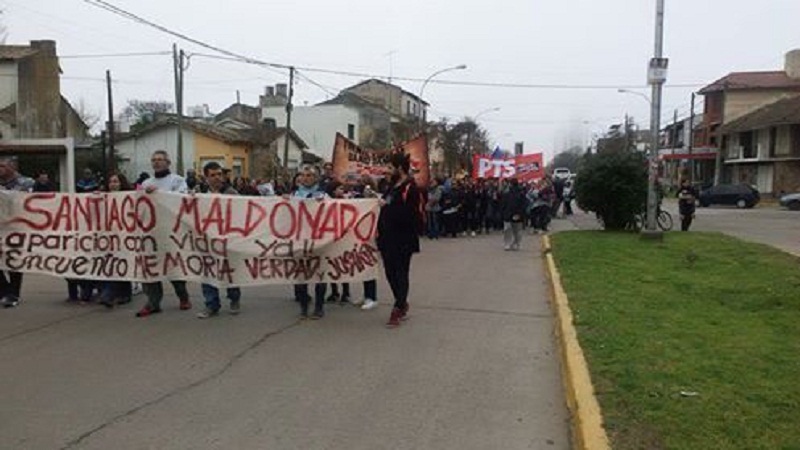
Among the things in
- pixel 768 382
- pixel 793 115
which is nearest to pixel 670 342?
pixel 768 382

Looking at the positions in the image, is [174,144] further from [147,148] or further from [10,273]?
[10,273]

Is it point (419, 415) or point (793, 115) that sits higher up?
point (793, 115)

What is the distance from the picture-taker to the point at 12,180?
10484 mm

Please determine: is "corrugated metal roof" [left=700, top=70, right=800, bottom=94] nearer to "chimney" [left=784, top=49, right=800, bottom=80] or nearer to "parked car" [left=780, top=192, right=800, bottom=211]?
"chimney" [left=784, top=49, right=800, bottom=80]

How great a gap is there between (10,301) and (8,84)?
4115 cm

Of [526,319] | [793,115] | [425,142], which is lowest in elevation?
[526,319]

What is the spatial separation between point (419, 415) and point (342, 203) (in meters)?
4.16

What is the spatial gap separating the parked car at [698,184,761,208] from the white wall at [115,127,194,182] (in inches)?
1305

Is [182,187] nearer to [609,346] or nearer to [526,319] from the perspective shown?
[526,319]

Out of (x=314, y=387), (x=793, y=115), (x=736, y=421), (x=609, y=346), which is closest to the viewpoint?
(x=736, y=421)

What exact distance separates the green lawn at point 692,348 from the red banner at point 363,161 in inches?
246

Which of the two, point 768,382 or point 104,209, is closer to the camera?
point 768,382

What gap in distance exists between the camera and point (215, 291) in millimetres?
9266

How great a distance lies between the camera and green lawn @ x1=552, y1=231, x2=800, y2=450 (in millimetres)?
5012
